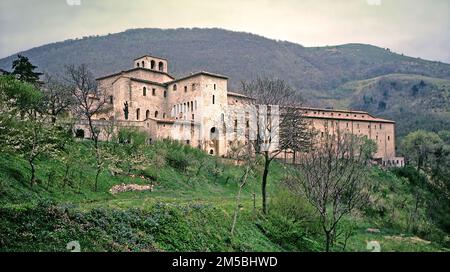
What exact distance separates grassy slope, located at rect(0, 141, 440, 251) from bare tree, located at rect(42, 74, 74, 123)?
6148 millimetres

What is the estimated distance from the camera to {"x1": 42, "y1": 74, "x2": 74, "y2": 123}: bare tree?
33875 mm

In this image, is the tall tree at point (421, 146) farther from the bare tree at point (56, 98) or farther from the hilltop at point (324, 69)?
the bare tree at point (56, 98)

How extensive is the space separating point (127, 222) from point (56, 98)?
27.4 meters

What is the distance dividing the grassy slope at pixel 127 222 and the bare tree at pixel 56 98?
6.15 meters

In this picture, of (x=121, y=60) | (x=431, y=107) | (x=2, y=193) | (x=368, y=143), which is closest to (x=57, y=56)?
(x=2, y=193)

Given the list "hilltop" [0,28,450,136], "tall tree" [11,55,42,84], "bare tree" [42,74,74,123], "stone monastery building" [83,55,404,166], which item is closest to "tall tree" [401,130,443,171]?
"stone monastery building" [83,55,404,166]

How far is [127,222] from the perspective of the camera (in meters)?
11.4

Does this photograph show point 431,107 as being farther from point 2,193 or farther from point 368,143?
point 2,193

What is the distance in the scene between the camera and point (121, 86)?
5006cm

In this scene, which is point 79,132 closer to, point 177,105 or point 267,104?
point 177,105

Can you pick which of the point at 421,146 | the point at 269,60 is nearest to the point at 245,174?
the point at 421,146
